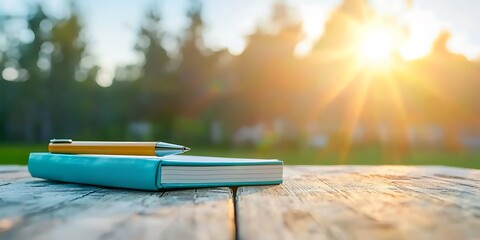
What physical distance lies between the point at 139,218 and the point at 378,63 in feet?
49.9

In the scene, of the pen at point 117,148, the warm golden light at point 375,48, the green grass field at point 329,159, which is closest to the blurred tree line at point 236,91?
the warm golden light at point 375,48

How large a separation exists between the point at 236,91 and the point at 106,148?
656 inches

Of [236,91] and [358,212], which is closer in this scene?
[358,212]

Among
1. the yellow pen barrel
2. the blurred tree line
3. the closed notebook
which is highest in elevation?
the blurred tree line

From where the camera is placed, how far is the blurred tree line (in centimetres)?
1677

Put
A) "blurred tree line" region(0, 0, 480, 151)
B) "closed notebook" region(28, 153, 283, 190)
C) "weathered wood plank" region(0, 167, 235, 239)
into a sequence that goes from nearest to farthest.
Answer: "weathered wood plank" region(0, 167, 235, 239) → "closed notebook" region(28, 153, 283, 190) → "blurred tree line" region(0, 0, 480, 151)

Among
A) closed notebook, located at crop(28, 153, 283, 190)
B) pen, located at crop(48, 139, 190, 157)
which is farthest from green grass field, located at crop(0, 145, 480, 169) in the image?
closed notebook, located at crop(28, 153, 283, 190)

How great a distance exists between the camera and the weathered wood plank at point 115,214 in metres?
0.53

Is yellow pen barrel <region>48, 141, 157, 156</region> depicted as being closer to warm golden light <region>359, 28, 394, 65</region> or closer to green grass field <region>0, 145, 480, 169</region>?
green grass field <region>0, 145, 480, 169</region>

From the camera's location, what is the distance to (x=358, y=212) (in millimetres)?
668

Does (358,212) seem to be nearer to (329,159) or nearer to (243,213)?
(243,213)

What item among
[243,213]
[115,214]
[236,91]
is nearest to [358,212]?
[243,213]

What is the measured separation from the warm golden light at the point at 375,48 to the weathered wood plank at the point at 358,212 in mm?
14132

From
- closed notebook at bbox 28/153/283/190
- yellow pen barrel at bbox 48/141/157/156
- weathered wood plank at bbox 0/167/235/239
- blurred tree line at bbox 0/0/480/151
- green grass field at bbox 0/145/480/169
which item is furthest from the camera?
blurred tree line at bbox 0/0/480/151
